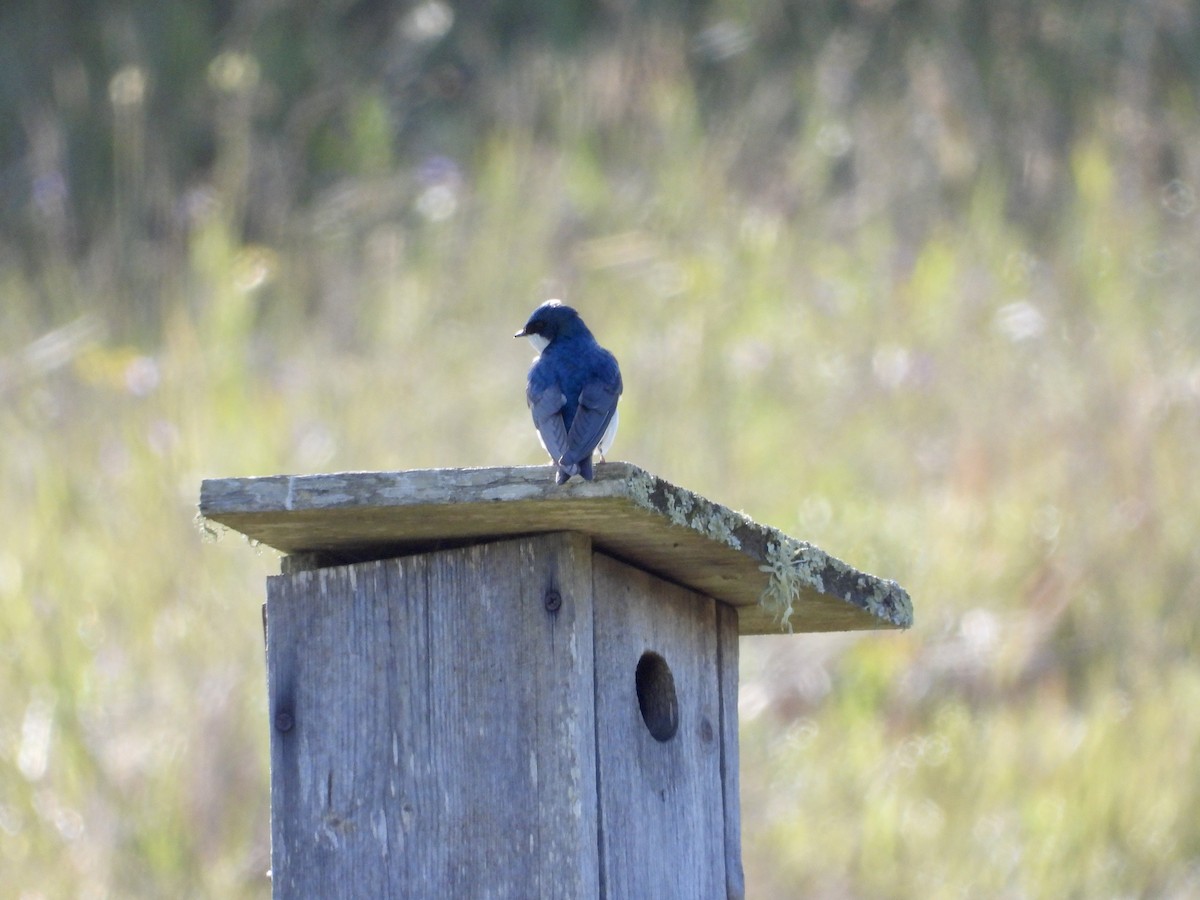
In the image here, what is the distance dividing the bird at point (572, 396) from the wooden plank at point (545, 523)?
0.22 ft

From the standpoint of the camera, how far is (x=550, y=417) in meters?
2.40

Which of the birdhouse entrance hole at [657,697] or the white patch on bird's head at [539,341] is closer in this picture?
the birdhouse entrance hole at [657,697]

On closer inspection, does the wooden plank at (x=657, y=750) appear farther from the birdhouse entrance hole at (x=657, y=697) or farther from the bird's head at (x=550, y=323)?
the bird's head at (x=550, y=323)

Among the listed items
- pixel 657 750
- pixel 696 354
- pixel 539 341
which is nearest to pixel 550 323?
pixel 539 341

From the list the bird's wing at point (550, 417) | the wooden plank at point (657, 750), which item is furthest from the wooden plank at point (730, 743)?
the bird's wing at point (550, 417)

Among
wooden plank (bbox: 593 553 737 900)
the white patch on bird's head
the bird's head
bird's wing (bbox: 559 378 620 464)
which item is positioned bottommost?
wooden plank (bbox: 593 553 737 900)

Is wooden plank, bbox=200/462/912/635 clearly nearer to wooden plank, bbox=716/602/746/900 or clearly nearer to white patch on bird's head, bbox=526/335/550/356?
wooden plank, bbox=716/602/746/900

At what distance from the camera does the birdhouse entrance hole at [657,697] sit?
2.59 metres

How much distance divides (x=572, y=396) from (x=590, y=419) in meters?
0.21

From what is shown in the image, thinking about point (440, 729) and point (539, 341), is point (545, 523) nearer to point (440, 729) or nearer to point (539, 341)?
point (440, 729)

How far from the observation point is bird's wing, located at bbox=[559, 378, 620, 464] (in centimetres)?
215

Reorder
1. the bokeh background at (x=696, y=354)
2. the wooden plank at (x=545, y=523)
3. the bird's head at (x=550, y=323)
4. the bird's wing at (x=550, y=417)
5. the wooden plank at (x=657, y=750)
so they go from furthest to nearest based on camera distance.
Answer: the bokeh background at (x=696, y=354)
the bird's head at (x=550, y=323)
the wooden plank at (x=657, y=750)
the bird's wing at (x=550, y=417)
the wooden plank at (x=545, y=523)

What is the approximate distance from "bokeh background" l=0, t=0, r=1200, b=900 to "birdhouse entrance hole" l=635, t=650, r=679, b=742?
1726mm

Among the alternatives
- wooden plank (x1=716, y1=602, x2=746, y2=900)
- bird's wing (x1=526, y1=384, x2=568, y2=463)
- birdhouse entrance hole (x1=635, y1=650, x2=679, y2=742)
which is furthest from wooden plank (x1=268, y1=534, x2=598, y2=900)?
wooden plank (x1=716, y1=602, x2=746, y2=900)
